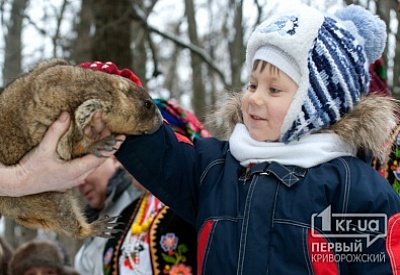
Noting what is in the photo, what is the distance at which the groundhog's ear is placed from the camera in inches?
110

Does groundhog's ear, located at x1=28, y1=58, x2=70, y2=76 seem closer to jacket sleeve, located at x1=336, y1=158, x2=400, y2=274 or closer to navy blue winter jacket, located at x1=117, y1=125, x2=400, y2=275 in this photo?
navy blue winter jacket, located at x1=117, y1=125, x2=400, y2=275

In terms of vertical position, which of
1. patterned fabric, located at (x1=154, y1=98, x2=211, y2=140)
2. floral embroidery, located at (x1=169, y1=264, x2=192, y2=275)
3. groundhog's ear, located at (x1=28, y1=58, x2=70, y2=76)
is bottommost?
floral embroidery, located at (x1=169, y1=264, x2=192, y2=275)

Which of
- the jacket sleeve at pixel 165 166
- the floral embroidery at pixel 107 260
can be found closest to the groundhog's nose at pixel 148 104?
the jacket sleeve at pixel 165 166

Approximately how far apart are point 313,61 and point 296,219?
70cm

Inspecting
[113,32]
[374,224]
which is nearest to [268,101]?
[374,224]

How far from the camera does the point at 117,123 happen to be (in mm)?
2689

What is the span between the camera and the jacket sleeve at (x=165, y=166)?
2664mm

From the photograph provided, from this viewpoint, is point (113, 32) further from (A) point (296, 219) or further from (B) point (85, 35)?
(A) point (296, 219)

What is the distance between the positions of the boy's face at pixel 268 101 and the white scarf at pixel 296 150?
2.0 inches

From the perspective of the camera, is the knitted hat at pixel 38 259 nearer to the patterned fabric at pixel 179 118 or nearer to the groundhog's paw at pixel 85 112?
the patterned fabric at pixel 179 118

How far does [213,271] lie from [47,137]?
90 centimetres

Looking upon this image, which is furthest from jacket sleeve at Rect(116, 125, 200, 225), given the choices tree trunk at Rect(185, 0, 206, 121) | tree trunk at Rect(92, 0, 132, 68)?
tree trunk at Rect(185, 0, 206, 121)

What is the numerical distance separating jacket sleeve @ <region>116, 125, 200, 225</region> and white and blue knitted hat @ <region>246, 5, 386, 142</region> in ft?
1.53

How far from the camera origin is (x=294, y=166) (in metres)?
2.56
